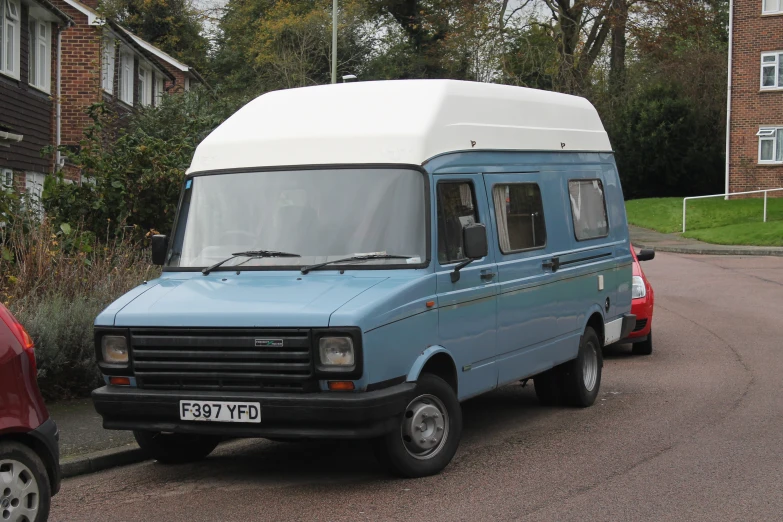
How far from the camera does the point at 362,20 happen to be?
55875 millimetres

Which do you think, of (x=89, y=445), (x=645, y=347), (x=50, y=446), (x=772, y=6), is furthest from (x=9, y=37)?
(x=772, y=6)

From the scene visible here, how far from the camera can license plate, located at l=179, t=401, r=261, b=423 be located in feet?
21.8

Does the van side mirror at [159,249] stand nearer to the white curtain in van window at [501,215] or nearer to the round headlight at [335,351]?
the round headlight at [335,351]

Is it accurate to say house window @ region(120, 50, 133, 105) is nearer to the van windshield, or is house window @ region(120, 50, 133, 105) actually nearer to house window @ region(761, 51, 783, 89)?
the van windshield

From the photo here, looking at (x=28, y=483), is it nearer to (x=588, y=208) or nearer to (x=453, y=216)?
(x=453, y=216)

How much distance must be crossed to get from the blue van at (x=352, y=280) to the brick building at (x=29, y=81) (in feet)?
47.7

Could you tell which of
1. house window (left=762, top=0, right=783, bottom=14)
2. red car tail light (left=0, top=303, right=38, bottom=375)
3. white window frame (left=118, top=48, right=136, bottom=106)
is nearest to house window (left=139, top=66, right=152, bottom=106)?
white window frame (left=118, top=48, right=136, bottom=106)

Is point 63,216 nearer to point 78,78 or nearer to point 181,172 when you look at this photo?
point 181,172

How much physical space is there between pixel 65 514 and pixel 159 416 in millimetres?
800

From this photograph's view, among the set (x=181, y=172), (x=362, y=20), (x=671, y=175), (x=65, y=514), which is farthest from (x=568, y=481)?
(x=362, y=20)

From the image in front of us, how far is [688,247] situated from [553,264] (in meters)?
24.1

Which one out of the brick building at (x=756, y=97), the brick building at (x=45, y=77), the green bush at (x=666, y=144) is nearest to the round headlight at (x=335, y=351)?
the brick building at (x=45, y=77)

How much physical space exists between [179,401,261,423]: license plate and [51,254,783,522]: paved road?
0.49m

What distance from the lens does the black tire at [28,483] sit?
5301mm
